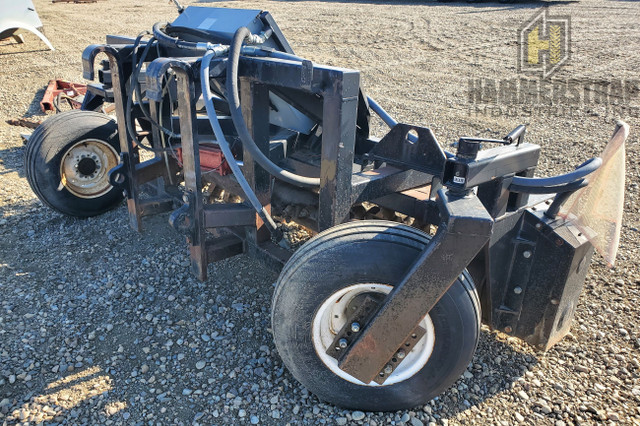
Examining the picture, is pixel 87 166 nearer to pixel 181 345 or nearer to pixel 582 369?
pixel 181 345

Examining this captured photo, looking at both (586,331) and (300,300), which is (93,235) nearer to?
(300,300)

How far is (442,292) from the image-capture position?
196 cm

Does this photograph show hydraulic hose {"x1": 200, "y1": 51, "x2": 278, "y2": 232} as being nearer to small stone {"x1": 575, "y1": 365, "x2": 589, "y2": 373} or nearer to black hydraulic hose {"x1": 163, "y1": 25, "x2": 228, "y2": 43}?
black hydraulic hose {"x1": 163, "y1": 25, "x2": 228, "y2": 43}

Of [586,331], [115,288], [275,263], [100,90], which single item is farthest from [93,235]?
[586,331]

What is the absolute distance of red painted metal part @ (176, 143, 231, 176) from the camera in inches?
120

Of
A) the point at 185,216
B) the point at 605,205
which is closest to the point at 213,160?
the point at 185,216

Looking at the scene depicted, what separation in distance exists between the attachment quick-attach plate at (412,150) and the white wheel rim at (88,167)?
2335 millimetres

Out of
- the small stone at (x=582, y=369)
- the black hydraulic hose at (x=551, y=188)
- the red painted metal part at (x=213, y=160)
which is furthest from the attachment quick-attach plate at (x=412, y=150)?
the small stone at (x=582, y=369)

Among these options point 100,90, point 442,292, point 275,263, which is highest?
point 100,90

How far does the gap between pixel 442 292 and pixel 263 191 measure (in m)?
1.27

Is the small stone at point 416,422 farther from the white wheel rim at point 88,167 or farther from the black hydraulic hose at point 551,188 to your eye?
the white wheel rim at point 88,167

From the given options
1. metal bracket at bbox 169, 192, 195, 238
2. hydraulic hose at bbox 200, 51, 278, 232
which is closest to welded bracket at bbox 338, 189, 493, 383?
hydraulic hose at bbox 200, 51, 278, 232

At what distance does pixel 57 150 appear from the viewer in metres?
3.72

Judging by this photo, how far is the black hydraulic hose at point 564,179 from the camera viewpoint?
214cm
